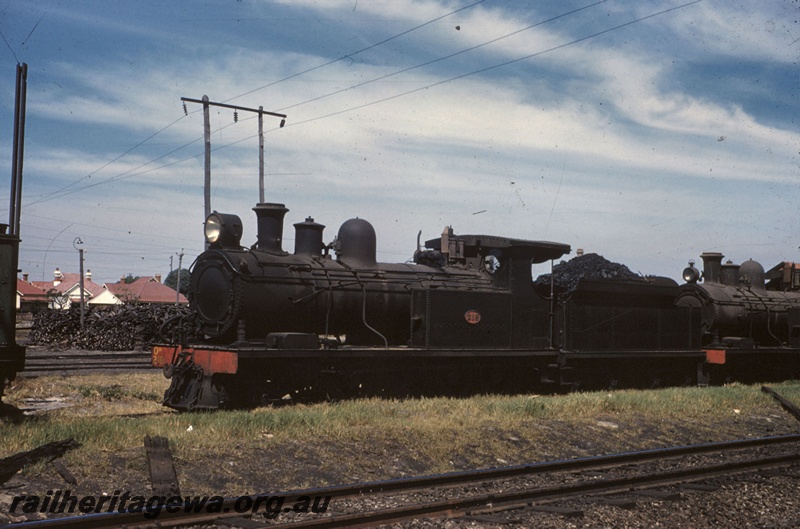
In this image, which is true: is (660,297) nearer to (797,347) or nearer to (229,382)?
(797,347)

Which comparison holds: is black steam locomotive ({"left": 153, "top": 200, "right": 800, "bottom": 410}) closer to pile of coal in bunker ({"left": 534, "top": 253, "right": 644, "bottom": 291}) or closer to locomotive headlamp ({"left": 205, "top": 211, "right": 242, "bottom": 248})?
locomotive headlamp ({"left": 205, "top": 211, "right": 242, "bottom": 248})

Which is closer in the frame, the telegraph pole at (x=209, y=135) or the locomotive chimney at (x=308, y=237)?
the locomotive chimney at (x=308, y=237)

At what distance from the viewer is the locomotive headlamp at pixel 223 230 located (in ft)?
41.4

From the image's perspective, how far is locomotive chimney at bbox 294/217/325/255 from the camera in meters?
13.6

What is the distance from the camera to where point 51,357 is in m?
24.2

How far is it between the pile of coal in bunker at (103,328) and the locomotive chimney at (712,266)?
58.4 feet

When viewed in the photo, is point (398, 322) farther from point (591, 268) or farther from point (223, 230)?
point (591, 268)

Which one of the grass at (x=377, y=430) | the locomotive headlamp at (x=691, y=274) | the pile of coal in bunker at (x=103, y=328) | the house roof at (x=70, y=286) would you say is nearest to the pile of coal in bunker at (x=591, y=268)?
the locomotive headlamp at (x=691, y=274)

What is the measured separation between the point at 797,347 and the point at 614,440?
12945 mm

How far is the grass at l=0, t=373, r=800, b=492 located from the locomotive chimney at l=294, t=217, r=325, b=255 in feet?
9.47

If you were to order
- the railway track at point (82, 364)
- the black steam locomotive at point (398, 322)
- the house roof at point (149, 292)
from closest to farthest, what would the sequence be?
the black steam locomotive at point (398, 322) → the railway track at point (82, 364) → the house roof at point (149, 292)

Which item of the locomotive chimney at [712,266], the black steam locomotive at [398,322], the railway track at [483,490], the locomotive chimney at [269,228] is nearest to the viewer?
the railway track at [483,490]

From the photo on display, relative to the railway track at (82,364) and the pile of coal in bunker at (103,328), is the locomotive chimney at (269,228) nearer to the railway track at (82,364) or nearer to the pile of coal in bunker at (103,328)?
the railway track at (82,364)

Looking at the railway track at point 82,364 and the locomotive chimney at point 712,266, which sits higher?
the locomotive chimney at point 712,266
